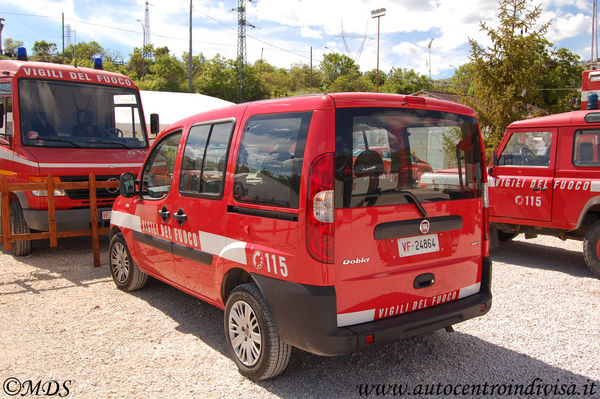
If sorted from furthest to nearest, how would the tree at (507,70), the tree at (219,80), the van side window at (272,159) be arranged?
1. the tree at (219,80)
2. the tree at (507,70)
3. the van side window at (272,159)

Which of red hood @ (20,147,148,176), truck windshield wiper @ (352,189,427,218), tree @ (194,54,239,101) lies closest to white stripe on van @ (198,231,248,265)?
truck windshield wiper @ (352,189,427,218)

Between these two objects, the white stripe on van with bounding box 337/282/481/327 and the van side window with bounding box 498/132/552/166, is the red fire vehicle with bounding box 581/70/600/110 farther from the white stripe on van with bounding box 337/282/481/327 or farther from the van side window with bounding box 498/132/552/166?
the white stripe on van with bounding box 337/282/481/327

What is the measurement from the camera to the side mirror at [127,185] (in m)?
5.16

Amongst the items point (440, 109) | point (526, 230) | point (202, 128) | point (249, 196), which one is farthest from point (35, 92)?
point (526, 230)

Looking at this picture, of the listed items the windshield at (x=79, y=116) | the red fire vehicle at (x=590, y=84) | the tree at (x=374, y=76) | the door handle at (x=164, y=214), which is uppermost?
the tree at (x=374, y=76)

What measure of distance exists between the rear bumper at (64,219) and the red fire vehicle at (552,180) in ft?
20.4

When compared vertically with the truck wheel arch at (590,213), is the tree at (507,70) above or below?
above

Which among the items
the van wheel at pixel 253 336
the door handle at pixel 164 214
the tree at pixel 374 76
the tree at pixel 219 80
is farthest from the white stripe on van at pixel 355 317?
the tree at pixel 374 76

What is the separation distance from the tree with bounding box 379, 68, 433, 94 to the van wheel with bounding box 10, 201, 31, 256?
72.8 meters

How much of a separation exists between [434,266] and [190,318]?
2.67 metres

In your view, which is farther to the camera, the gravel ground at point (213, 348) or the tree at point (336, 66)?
the tree at point (336, 66)

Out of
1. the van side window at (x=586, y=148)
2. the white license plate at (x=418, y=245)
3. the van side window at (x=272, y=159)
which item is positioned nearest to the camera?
the van side window at (x=272, y=159)

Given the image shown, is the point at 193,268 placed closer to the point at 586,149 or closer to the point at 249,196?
the point at 249,196

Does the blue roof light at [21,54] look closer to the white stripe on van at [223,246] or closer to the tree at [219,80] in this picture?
the white stripe on van at [223,246]
